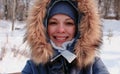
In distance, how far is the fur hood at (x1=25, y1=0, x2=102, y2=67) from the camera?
2221 millimetres

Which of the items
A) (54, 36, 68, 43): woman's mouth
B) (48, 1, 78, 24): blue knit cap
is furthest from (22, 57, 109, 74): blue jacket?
(48, 1, 78, 24): blue knit cap

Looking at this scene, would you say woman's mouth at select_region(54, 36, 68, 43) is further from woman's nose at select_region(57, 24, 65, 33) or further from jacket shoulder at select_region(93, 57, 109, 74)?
jacket shoulder at select_region(93, 57, 109, 74)

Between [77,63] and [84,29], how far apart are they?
0.23 metres

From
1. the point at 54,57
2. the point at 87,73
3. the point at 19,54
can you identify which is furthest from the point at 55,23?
the point at 19,54

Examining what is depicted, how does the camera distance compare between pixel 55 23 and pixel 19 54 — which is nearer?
pixel 55 23

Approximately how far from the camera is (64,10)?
2258 mm

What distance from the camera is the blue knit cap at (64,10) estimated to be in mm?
2258

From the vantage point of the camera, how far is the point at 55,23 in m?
2.25

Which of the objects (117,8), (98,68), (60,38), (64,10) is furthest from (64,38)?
(117,8)

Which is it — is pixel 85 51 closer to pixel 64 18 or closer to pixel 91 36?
pixel 91 36

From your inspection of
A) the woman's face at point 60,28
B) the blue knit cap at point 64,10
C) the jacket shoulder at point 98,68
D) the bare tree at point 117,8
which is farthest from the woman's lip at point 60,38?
the bare tree at point 117,8

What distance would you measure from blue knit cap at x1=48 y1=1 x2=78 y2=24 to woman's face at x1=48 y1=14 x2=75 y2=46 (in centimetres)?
2

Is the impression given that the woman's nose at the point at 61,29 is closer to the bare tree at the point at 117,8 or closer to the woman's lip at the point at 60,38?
the woman's lip at the point at 60,38

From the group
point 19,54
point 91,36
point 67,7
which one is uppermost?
point 67,7
